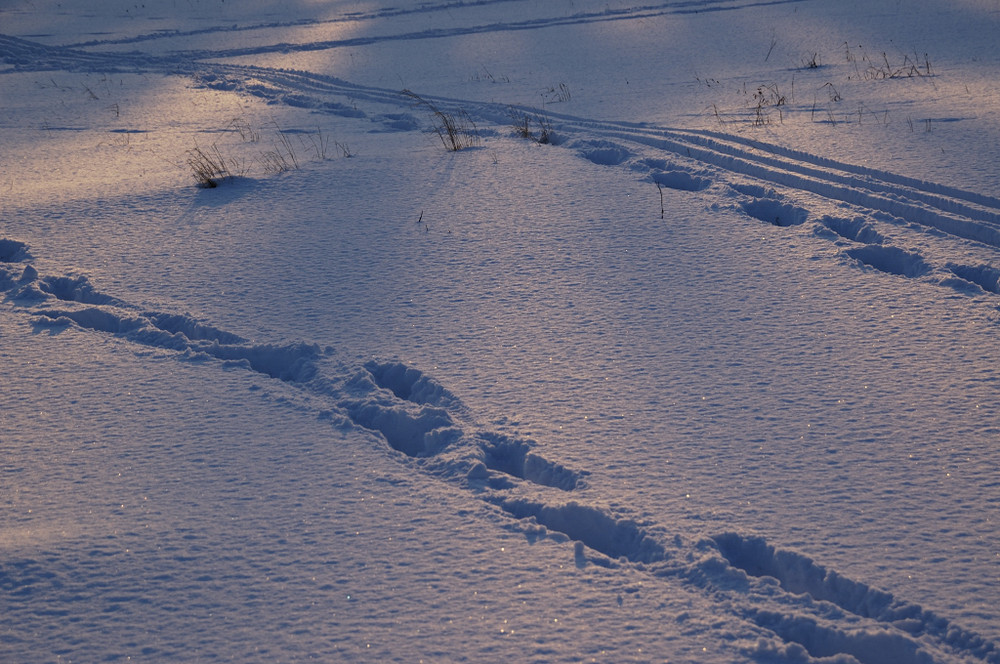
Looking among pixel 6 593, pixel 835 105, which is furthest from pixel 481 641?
pixel 835 105

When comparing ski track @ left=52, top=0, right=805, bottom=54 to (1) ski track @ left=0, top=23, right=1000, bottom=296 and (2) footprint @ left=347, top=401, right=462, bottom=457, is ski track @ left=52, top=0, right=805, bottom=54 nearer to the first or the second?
(1) ski track @ left=0, top=23, right=1000, bottom=296

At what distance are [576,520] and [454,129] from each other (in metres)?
4.00

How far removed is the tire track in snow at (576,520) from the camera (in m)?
1.90

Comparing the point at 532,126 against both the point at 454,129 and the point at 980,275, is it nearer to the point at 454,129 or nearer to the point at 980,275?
the point at 454,129

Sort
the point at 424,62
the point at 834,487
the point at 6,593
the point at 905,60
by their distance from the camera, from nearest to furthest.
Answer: the point at 6,593 → the point at 834,487 → the point at 905,60 → the point at 424,62

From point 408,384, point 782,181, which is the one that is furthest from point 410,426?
point 782,181

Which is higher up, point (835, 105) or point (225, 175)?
point (835, 105)

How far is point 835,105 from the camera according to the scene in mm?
5949

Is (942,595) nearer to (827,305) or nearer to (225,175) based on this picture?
(827,305)

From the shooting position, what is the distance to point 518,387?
114 inches

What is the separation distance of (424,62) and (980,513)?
7696 mm

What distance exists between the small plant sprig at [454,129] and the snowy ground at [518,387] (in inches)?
5.7

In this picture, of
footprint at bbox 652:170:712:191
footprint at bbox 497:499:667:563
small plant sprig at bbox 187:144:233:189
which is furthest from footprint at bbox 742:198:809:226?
small plant sprig at bbox 187:144:233:189

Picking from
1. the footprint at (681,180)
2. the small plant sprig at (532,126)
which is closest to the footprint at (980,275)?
the footprint at (681,180)
